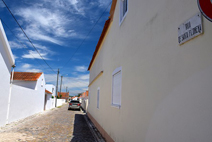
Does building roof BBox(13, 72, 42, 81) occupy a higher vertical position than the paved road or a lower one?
higher

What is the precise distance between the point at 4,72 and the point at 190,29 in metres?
10.3

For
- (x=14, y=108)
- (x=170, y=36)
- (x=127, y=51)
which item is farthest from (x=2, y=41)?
(x=170, y=36)

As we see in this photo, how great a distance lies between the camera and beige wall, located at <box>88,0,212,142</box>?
6.76 feet

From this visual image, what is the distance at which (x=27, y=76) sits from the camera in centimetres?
2258

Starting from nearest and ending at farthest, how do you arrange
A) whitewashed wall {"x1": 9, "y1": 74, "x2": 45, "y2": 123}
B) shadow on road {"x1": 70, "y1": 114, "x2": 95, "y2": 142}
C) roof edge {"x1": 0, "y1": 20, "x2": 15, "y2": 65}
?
shadow on road {"x1": 70, "y1": 114, "x2": 95, "y2": 142} < roof edge {"x1": 0, "y1": 20, "x2": 15, "y2": 65} < whitewashed wall {"x1": 9, "y1": 74, "x2": 45, "y2": 123}

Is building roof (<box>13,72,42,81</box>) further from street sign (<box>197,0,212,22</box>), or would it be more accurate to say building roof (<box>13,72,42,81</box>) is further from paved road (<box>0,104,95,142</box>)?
street sign (<box>197,0,212,22</box>)

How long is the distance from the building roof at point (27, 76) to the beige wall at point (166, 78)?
760 inches

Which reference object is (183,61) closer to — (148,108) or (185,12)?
(185,12)

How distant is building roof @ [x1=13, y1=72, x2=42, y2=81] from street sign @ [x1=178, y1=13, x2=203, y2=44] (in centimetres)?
2111

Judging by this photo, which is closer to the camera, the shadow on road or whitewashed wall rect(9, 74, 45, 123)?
the shadow on road

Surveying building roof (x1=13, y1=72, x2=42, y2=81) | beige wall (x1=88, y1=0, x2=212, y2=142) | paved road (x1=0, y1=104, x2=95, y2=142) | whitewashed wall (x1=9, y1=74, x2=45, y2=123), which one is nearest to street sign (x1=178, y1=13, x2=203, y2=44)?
beige wall (x1=88, y1=0, x2=212, y2=142)

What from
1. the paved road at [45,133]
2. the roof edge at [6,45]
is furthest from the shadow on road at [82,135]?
the roof edge at [6,45]

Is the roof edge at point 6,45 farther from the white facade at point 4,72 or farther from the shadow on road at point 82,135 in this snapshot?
the shadow on road at point 82,135

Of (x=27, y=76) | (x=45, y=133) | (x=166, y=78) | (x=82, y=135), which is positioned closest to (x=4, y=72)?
(x=45, y=133)
